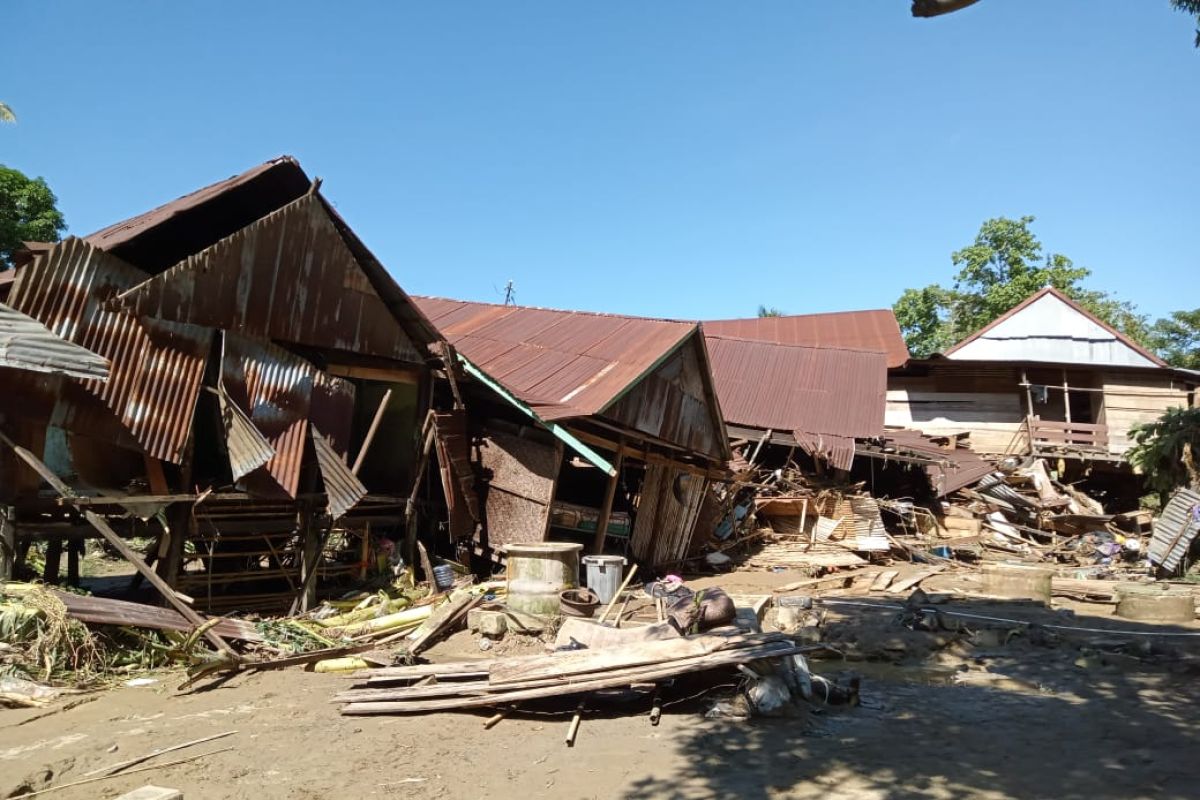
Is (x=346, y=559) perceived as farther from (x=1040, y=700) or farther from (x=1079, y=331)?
(x=1079, y=331)

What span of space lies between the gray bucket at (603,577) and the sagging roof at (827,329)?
59.7 ft

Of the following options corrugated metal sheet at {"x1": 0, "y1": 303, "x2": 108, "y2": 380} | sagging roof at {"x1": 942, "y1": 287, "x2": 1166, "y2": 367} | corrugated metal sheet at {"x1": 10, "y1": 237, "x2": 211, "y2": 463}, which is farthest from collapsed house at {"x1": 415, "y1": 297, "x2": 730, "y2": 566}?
sagging roof at {"x1": 942, "y1": 287, "x2": 1166, "y2": 367}

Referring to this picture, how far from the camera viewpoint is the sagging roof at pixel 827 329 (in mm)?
27656

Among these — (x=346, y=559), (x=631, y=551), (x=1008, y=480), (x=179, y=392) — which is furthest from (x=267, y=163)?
(x=1008, y=480)

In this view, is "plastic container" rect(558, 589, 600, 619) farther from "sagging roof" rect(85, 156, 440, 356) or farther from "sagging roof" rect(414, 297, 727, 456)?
"sagging roof" rect(85, 156, 440, 356)

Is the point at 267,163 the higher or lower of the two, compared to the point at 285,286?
higher

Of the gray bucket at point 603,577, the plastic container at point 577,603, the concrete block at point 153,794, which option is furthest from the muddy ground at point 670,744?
the gray bucket at point 603,577

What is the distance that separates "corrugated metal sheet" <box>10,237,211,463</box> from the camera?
23.7 feet

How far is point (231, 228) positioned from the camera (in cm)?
1031

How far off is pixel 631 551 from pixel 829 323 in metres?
19.2

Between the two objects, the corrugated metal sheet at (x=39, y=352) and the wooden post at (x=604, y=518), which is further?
the wooden post at (x=604, y=518)

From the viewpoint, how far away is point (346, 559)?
1126 centimetres

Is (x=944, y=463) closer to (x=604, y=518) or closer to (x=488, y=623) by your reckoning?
(x=604, y=518)

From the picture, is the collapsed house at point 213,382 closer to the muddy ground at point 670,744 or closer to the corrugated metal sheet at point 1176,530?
the muddy ground at point 670,744
